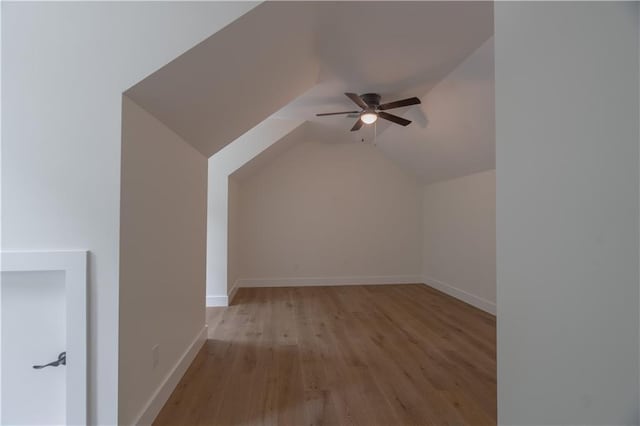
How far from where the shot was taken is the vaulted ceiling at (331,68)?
5.85ft

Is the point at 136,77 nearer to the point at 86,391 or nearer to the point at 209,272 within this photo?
the point at 86,391

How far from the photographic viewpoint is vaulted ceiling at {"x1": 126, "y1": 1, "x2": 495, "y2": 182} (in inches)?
70.2

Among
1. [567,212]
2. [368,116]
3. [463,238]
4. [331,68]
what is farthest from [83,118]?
[463,238]

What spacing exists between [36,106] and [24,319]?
Answer: 1.03 metres

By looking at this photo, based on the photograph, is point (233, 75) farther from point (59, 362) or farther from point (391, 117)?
point (391, 117)

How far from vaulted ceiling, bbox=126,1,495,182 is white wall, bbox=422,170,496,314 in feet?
2.15

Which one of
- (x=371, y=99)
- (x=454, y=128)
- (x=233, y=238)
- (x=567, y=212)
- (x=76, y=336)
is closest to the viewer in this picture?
(x=567, y=212)

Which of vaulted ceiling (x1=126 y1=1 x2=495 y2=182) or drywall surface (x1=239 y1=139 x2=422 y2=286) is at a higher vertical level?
vaulted ceiling (x1=126 y1=1 x2=495 y2=182)

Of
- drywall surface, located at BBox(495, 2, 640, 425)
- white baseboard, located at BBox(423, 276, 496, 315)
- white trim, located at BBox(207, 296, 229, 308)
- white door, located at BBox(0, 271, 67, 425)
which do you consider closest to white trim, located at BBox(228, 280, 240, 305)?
white trim, located at BBox(207, 296, 229, 308)

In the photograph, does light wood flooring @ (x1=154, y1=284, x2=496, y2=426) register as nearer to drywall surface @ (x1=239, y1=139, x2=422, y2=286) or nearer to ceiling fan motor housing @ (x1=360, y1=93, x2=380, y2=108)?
drywall surface @ (x1=239, y1=139, x2=422, y2=286)

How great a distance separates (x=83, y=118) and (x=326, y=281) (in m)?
5.04

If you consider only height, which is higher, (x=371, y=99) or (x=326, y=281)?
(x=371, y=99)

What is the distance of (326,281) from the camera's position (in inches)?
241

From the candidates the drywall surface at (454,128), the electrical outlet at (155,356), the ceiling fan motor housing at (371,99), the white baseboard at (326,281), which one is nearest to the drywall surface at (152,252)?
the electrical outlet at (155,356)
